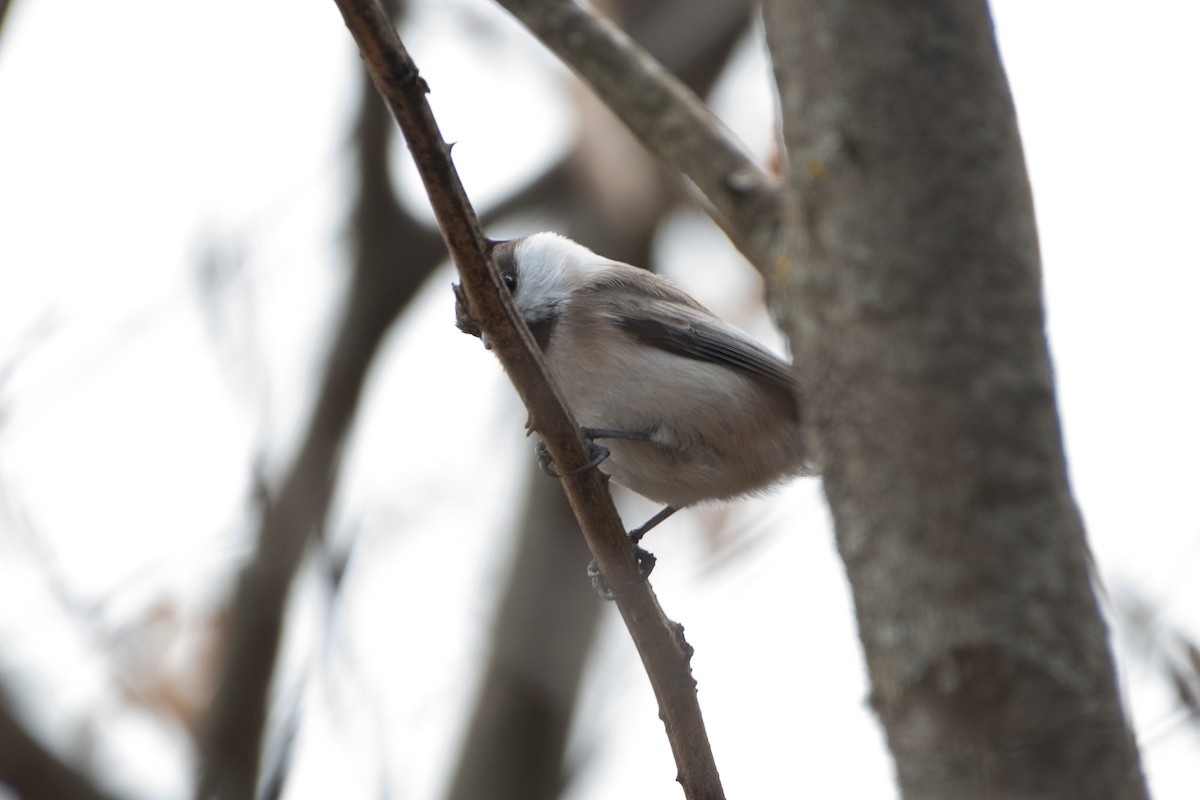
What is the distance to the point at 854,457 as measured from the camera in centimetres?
115

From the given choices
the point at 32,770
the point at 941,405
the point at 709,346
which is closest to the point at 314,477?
the point at 32,770

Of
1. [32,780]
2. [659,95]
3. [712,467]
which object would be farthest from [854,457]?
[32,780]

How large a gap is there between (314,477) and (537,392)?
2617 millimetres

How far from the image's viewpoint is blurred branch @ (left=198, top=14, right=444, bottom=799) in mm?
3697

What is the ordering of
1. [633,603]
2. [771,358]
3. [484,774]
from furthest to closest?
[484,774] → [771,358] → [633,603]

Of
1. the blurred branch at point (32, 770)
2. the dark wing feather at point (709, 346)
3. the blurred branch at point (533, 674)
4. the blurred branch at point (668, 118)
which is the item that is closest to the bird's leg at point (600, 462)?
the dark wing feather at point (709, 346)

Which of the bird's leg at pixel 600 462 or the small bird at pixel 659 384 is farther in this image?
the small bird at pixel 659 384

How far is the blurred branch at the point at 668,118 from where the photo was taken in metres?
1.89

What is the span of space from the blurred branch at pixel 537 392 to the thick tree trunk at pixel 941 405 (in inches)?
22.2

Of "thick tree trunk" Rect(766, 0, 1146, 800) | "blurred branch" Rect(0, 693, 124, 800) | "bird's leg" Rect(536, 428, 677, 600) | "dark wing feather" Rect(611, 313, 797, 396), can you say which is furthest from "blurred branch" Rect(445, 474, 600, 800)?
"thick tree trunk" Rect(766, 0, 1146, 800)

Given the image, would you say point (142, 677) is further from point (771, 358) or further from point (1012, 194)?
point (1012, 194)

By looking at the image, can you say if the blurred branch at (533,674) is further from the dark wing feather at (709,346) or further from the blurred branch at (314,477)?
the dark wing feather at (709,346)

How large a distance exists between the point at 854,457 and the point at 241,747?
10.3ft

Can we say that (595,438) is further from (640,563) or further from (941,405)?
(941,405)
